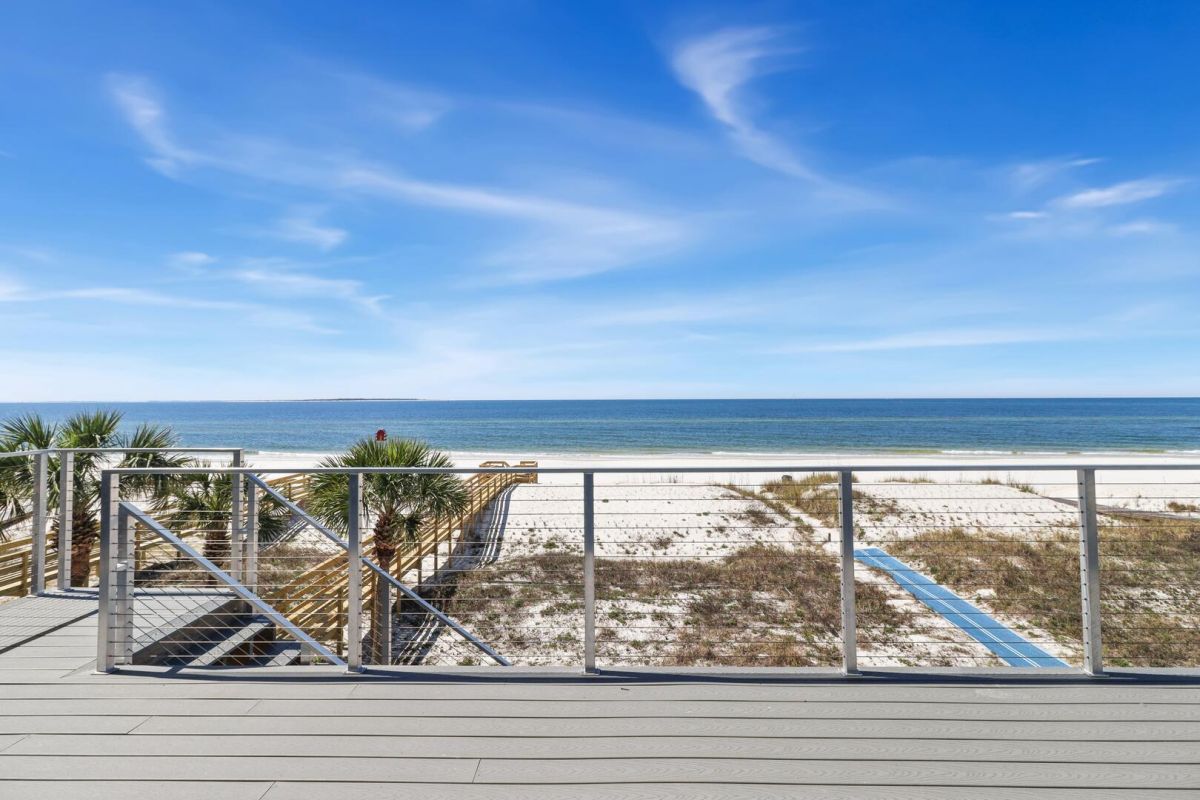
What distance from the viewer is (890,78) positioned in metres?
12.9

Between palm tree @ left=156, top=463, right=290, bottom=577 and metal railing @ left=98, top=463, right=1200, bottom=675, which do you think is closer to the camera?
metal railing @ left=98, top=463, right=1200, bottom=675

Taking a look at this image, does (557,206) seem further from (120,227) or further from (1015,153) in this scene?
(120,227)

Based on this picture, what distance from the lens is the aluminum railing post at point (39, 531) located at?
4.95 metres

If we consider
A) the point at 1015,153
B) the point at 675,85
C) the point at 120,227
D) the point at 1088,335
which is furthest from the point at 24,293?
the point at 1088,335

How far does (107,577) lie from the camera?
3027mm

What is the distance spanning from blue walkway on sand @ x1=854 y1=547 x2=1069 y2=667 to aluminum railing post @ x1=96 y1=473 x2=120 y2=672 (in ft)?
15.5

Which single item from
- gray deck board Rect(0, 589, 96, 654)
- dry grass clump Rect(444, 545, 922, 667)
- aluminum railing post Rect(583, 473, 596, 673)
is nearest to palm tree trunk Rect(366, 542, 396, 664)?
dry grass clump Rect(444, 545, 922, 667)

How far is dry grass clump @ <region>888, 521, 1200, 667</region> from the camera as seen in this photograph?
625 cm

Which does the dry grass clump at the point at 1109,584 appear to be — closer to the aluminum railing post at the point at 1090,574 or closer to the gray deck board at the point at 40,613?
the aluminum railing post at the point at 1090,574

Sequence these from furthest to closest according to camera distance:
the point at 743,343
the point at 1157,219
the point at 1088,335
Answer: the point at 743,343 → the point at 1088,335 → the point at 1157,219

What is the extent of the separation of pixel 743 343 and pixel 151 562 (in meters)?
64.8

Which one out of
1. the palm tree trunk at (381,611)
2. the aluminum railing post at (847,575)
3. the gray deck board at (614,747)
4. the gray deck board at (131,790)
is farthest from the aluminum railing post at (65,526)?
the aluminum railing post at (847,575)

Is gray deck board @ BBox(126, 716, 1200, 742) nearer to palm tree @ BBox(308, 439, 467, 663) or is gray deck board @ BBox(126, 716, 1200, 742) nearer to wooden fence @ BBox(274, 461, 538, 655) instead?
wooden fence @ BBox(274, 461, 538, 655)

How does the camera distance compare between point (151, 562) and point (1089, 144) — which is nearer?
point (151, 562)
